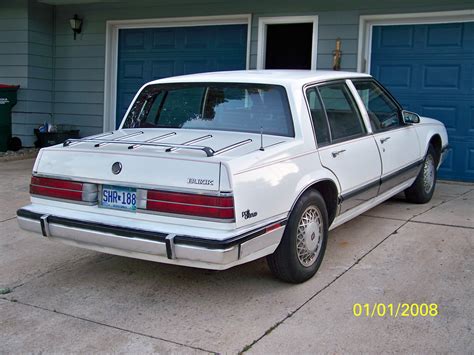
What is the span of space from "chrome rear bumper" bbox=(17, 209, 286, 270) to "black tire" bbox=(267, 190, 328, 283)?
0.13m

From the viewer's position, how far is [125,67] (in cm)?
1120

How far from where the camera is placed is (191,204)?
11.9 ft

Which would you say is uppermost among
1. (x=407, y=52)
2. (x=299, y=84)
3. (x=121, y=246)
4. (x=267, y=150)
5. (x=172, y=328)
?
(x=407, y=52)

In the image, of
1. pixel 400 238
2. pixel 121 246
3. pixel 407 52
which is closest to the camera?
pixel 121 246

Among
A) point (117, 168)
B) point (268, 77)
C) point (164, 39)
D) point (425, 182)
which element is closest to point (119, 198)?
point (117, 168)

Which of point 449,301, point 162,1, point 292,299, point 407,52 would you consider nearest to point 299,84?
point 292,299

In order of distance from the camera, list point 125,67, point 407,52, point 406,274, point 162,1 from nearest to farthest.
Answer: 1. point 406,274
2. point 407,52
3. point 162,1
4. point 125,67

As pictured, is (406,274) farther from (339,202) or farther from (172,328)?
(172,328)

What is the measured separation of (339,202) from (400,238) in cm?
113

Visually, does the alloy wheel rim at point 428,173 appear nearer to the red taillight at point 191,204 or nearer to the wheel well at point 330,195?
the wheel well at point 330,195

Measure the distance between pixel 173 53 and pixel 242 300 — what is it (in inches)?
295

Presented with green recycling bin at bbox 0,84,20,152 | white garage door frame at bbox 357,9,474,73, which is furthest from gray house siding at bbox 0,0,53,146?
white garage door frame at bbox 357,9,474,73

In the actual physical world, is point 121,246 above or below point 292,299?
above

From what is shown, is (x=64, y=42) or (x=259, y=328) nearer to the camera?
(x=259, y=328)
